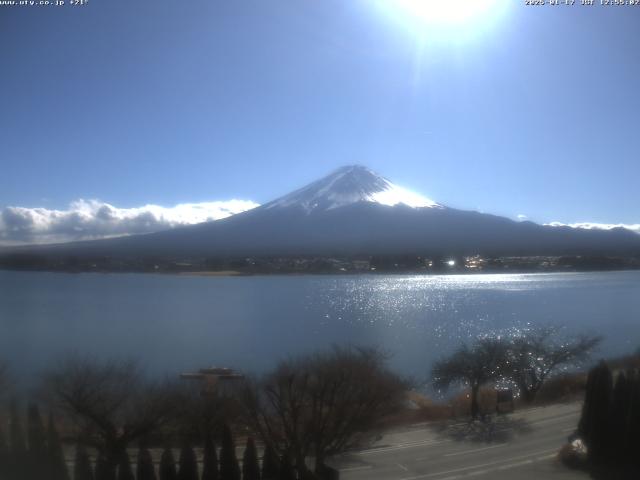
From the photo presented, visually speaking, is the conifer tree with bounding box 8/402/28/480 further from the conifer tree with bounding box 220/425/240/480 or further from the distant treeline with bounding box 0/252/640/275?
the distant treeline with bounding box 0/252/640/275

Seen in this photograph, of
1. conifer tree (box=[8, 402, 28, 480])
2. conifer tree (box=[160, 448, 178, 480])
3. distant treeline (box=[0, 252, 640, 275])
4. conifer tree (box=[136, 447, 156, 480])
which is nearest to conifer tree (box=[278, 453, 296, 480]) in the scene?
conifer tree (box=[160, 448, 178, 480])

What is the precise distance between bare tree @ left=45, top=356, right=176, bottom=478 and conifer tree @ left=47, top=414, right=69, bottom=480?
20 centimetres

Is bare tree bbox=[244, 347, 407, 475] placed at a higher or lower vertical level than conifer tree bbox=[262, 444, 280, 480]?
higher

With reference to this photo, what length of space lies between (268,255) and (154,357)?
28.3 ft

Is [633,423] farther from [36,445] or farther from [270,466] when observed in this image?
[36,445]

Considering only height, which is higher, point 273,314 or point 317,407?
point 273,314

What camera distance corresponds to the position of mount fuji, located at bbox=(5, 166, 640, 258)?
12297mm

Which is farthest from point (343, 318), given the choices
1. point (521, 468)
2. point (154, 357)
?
point (521, 468)

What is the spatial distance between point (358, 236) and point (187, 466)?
49.1ft

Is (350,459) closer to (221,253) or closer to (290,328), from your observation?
(290,328)

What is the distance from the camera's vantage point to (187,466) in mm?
3258

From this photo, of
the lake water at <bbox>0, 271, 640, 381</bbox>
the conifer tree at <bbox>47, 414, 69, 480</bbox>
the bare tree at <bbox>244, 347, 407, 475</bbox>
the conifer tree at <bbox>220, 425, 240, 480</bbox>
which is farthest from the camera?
the lake water at <bbox>0, 271, 640, 381</bbox>

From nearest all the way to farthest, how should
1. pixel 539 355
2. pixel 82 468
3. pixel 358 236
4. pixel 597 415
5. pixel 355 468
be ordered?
pixel 82 468 < pixel 355 468 < pixel 597 415 < pixel 539 355 < pixel 358 236

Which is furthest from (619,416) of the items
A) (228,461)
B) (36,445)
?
(36,445)
